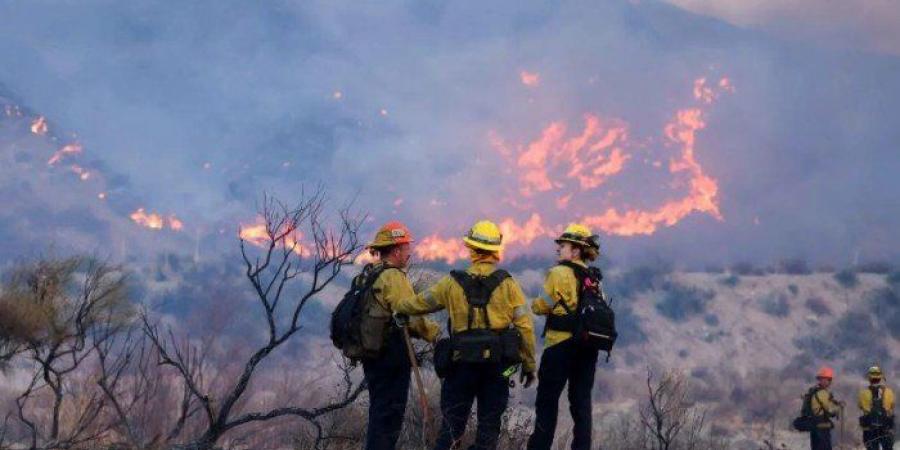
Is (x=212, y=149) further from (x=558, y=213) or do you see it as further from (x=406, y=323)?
(x=406, y=323)

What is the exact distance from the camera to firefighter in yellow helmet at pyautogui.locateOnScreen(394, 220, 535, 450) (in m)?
6.20

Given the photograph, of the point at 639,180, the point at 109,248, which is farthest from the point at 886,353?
the point at 109,248

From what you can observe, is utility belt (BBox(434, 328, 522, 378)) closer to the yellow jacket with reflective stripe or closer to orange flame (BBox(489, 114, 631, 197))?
the yellow jacket with reflective stripe

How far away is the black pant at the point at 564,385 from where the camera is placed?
6.76 m

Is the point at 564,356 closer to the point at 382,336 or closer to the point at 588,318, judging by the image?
the point at 588,318

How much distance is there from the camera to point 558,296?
22.0ft

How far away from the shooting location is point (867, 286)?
47.9 metres

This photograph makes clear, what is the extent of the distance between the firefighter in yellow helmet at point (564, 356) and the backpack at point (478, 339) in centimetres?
54

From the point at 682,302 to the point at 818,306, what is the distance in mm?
7019

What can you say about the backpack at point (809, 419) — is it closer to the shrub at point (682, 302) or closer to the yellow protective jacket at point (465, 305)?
the yellow protective jacket at point (465, 305)

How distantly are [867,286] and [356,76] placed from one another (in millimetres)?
52016

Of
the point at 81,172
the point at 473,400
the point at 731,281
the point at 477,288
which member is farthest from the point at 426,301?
the point at 81,172

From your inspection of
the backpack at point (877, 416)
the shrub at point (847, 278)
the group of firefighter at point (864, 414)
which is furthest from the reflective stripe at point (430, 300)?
the shrub at point (847, 278)

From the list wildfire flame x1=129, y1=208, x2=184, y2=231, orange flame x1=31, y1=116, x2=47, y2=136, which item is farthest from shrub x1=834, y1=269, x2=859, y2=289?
orange flame x1=31, y1=116, x2=47, y2=136
